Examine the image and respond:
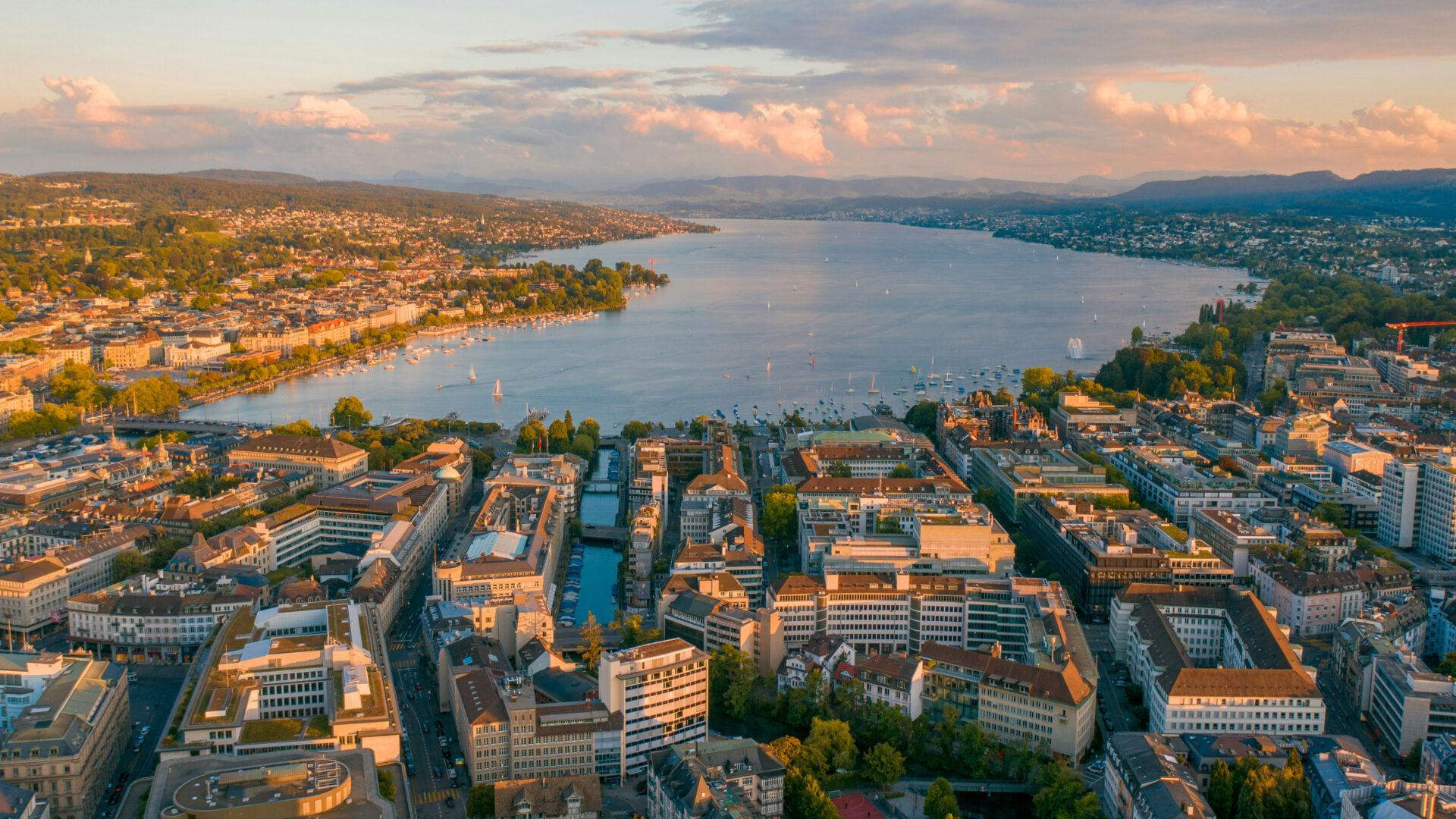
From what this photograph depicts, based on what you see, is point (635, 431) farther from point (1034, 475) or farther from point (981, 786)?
point (981, 786)

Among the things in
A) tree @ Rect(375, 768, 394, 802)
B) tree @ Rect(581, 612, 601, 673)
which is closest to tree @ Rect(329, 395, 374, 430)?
tree @ Rect(581, 612, 601, 673)

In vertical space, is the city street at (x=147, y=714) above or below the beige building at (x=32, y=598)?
below

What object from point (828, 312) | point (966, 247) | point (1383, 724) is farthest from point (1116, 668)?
point (966, 247)

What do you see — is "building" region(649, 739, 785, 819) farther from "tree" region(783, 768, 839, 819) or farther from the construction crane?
the construction crane

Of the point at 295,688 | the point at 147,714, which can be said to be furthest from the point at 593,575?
the point at 147,714

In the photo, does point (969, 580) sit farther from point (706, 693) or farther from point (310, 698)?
point (310, 698)

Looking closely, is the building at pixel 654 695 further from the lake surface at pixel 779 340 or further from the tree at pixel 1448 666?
the lake surface at pixel 779 340

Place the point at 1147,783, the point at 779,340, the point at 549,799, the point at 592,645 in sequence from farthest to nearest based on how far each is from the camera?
the point at 779,340 < the point at 592,645 < the point at 549,799 < the point at 1147,783

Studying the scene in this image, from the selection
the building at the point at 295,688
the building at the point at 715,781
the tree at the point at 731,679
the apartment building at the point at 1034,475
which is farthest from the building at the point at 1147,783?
the apartment building at the point at 1034,475
